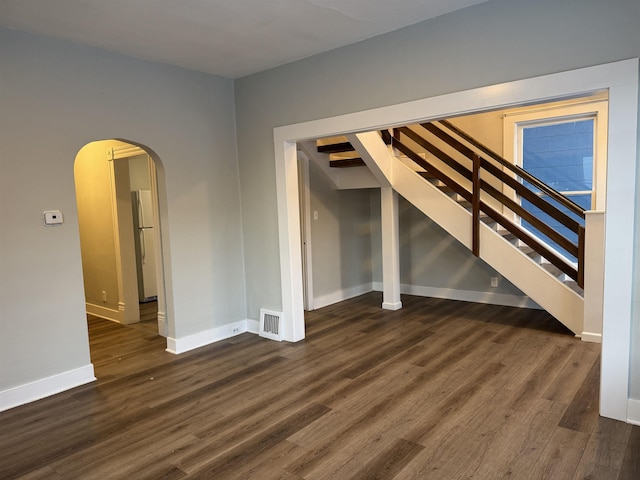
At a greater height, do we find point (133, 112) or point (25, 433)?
point (133, 112)

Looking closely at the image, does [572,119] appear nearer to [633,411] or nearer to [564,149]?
[564,149]

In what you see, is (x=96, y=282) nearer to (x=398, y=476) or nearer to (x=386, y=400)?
(x=386, y=400)

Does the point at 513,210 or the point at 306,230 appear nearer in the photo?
the point at 513,210

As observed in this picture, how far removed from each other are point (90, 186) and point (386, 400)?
455 cm

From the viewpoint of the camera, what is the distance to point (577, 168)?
5.24m

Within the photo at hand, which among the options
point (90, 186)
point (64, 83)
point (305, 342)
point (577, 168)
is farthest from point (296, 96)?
point (577, 168)

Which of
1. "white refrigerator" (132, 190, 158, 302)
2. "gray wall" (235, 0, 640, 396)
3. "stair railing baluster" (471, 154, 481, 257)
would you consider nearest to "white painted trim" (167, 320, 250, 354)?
"gray wall" (235, 0, 640, 396)

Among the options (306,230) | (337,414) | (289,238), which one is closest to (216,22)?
(289,238)

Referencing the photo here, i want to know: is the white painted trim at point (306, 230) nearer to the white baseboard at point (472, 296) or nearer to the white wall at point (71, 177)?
the white wall at point (71, 177)

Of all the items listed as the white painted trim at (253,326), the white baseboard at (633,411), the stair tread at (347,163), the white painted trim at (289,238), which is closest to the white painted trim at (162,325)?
the white painted trim at (253,326)

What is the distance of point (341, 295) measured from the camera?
6.33m

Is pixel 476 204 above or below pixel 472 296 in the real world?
above

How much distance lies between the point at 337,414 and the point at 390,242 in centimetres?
294

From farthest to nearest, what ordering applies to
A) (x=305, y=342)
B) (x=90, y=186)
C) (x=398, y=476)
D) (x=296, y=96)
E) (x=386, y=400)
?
(x=90, y=186)
(x=305, y=342)
(x=296, y=96)
(x=386, y=400)
(x=398, y=476)
